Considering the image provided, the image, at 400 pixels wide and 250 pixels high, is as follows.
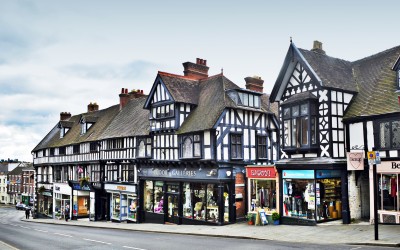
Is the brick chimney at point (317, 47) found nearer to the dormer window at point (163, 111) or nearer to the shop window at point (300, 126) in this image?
the shop window at point (300, 126)

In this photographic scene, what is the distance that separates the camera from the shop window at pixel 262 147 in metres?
30.7

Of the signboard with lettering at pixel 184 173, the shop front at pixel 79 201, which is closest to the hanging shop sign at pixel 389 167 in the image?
the signboard with lettering at pixel 184 173

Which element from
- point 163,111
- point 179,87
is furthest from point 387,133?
point 163,111

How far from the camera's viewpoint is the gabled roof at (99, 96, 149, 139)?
118 feet

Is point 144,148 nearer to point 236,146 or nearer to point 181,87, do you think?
point 181,87

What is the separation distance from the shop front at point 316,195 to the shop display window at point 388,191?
1.77 metres

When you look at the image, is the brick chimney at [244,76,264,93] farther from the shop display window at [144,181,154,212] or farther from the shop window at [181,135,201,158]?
the shop display window at [144,181,154,212]

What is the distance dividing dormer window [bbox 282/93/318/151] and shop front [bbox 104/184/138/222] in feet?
56.9

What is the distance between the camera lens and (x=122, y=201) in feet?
125

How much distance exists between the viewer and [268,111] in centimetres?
3164

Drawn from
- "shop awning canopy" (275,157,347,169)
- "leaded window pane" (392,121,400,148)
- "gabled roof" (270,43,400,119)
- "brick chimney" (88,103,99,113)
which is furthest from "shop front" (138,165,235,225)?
"brick chimney" (88,103,99,113)

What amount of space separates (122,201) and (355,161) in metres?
24.0

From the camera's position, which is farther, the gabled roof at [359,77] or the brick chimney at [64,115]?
the brick chimney at [64,115]

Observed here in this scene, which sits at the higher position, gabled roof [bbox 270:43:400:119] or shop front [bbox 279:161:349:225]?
gabled roof [bbox 270:43:400:119]
